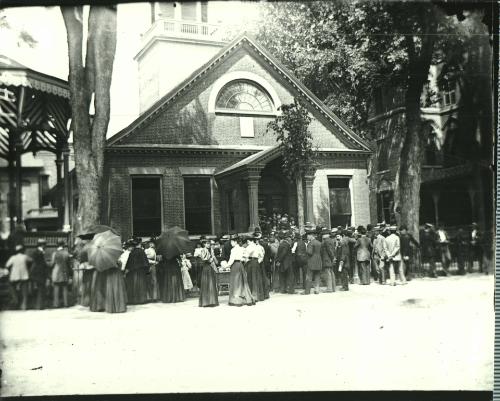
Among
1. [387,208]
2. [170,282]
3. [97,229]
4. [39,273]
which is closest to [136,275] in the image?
[170,282]

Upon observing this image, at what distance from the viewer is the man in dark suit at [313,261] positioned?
792 cm

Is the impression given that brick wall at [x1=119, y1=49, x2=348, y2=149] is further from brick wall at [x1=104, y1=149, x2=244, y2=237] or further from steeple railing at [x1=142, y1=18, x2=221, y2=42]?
steeple railing at [x1=142, y1=18, x2=221, y2=42]

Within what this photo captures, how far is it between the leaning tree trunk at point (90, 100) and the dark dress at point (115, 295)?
3.16ft

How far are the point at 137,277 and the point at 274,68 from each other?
13.7 ft

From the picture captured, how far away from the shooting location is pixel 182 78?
27.3 feet

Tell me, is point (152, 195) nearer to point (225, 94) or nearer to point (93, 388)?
point (225, 94)

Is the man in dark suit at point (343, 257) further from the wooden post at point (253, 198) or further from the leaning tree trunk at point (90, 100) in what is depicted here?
the leaning tree trunk at point (90, 100)

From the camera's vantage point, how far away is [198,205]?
7852 millimetres

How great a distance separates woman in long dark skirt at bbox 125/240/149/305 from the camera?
7430 millimetres

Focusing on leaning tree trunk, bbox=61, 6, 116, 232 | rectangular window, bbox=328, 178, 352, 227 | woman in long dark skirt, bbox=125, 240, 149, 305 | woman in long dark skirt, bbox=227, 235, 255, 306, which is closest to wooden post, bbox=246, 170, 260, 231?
woman in long dark skirt, bbox=227, 235, 255, 306

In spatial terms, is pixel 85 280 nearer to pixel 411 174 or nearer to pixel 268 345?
pixel 268 345

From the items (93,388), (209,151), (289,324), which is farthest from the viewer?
(209,151)

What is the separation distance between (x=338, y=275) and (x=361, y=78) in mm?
3341

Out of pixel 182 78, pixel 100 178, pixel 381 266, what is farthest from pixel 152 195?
pixel 381 266
